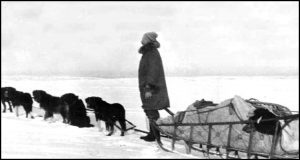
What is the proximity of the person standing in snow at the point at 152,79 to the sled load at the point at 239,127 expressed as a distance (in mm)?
283

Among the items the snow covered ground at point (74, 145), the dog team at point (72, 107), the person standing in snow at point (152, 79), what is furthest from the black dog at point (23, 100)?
the person standing in snow at point (152, 79)

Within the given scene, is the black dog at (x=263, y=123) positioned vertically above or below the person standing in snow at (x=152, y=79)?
below

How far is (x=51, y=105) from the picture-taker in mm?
9305

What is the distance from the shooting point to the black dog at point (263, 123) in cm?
470

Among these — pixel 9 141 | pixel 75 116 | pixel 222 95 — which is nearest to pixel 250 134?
pixel 9 141

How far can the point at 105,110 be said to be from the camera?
296 inches

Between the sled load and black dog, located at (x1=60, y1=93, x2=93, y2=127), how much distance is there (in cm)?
267

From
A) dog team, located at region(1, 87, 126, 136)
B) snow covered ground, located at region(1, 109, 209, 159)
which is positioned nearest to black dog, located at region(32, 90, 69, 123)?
dog team, located at region(1, 87, 126, 136)

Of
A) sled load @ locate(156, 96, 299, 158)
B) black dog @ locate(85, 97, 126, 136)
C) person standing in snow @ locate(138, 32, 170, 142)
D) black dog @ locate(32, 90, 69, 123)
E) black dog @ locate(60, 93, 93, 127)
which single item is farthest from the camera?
black dog @ locate(32, 90, 69, 123)

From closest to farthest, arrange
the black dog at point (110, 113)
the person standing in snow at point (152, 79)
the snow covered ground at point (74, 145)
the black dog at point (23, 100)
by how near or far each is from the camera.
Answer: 1. the snow covered ground at point (74, 145)
2. the person standing in snow at point (152, 79)
3. the black dog at point (110, 113)
4. the black dog at point (23, 100)

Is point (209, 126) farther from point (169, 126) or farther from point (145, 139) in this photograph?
point (145, 139)

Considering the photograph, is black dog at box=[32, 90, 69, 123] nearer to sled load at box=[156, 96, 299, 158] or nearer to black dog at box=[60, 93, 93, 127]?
black dog at box=[60, 93, 93, 127]

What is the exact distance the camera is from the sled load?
4648 mm

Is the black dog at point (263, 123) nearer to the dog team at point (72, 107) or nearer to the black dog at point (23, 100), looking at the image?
the dog team at point (72, 107)
